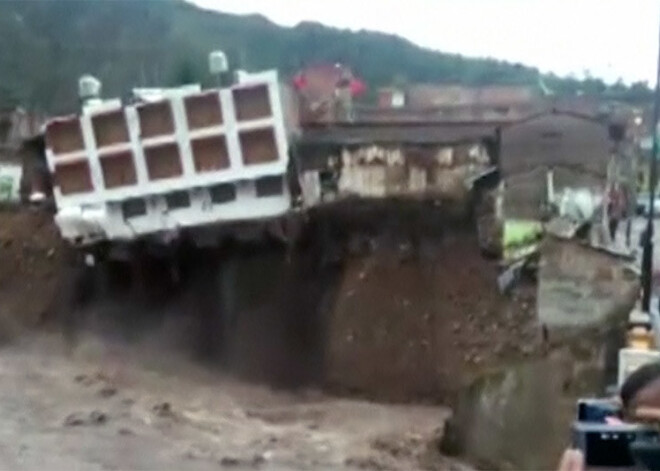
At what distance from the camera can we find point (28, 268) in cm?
1808

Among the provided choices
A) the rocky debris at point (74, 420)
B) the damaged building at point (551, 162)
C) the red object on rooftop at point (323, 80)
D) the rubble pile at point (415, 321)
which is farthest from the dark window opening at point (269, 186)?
the red object on rooftop at point (323, 80)

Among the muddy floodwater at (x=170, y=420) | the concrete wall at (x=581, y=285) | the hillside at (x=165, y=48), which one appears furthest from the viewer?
the hillside at (x=165, y=48)

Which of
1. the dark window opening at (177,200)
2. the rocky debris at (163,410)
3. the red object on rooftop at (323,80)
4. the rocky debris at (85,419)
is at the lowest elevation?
the rocky debris at (163,410)

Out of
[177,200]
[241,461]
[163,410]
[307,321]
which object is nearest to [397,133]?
[307,321]

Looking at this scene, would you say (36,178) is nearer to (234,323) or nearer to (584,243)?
(234,323)

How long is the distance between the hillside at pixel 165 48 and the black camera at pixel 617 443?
99.8 ft

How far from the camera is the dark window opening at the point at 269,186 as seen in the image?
16.4 m

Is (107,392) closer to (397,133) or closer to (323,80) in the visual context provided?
(397,133)

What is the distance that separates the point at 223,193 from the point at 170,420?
12.5 feet

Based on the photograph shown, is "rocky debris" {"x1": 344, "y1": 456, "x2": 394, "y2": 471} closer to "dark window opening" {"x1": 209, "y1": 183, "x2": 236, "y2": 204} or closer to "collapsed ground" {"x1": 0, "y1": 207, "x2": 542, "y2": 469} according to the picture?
"collapsed ground" {"x1": 0, "y1": 207, "x2": 542, "y2": 469}

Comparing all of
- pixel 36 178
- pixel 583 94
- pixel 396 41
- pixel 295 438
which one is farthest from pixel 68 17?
pixel 295 438

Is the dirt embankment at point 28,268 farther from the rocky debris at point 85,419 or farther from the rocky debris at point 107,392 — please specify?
the rocky debris at point 85,419

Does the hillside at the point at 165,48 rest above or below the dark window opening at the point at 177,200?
above

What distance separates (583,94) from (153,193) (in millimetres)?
16168
